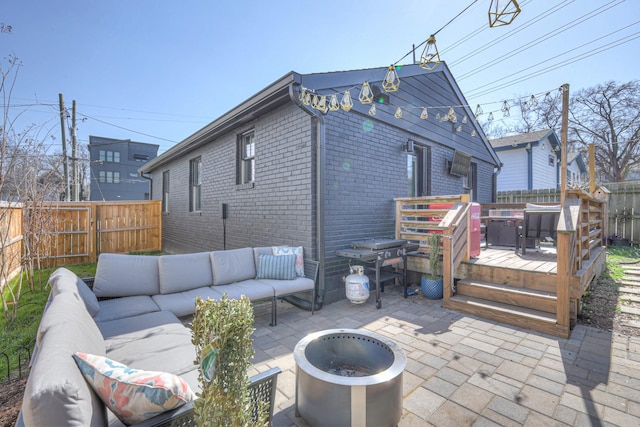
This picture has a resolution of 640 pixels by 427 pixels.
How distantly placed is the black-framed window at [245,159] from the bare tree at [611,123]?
19848mm

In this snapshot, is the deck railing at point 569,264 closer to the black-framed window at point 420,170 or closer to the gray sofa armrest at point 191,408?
the black-framed window at point 420,170

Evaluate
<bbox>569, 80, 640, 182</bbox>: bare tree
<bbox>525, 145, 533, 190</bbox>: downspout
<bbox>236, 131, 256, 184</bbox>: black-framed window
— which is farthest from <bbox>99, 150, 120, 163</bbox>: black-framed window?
<bbox>569, 80, 640, 182</bbox>: bare tree

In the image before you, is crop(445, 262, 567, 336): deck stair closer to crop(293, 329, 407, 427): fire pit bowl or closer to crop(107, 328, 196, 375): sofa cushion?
crop(293, 329, 407, 427): fire pit bowl

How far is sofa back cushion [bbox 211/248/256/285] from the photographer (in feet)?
13.0

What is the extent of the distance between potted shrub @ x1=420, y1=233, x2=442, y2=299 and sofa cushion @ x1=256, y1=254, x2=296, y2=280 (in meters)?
2.28

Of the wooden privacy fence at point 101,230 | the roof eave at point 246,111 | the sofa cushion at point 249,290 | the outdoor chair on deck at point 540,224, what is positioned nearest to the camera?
the sofa cushion at point 249,290

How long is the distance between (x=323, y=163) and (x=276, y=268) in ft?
5.78

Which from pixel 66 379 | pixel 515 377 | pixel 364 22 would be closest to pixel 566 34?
pixel 364 22

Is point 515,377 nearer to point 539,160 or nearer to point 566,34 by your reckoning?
point 566,34

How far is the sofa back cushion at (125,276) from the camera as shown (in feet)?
11.0

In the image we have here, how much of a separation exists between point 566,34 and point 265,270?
8.51 metres

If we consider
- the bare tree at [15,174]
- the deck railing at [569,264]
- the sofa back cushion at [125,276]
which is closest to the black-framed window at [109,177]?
the bare tree at [15,174]

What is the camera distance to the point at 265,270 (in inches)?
167

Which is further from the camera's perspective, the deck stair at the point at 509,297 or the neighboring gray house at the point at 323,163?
Result: the neighboring gray house at the point at 323,163
